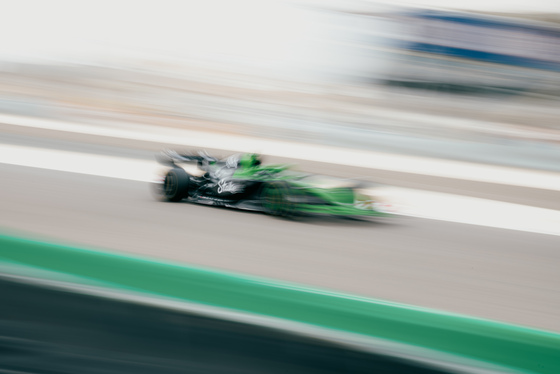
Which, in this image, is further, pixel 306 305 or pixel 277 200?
pixel 277 200

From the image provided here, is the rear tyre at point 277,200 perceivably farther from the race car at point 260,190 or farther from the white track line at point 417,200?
the white track line at point 417,200

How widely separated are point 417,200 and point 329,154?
4.52 metres

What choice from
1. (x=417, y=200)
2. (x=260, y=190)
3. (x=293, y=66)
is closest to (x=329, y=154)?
(x=417, y=200)

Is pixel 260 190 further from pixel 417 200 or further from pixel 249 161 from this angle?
pixel 417 200

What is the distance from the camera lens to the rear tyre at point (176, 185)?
6.81 meters

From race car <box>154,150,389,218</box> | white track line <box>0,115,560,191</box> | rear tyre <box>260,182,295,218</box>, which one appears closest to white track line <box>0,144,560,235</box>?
race car <box>154,150,389,218</box>

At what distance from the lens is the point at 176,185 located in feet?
22.3

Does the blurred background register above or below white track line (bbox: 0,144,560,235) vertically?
above

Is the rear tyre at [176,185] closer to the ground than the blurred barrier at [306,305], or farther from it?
closer to the ground

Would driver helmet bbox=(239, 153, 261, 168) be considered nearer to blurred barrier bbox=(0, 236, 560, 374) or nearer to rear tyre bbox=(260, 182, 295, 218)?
rear tyre bbox=(260, 182, 295, 218)

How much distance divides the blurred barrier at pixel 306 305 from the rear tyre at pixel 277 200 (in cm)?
347

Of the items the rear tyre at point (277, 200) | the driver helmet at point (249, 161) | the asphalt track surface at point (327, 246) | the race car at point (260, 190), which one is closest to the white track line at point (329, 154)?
the asphalt track surface at point (327, 246)

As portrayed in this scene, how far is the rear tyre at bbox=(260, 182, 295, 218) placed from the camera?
6160mm

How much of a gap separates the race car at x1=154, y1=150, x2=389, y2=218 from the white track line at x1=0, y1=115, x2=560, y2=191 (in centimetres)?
563
